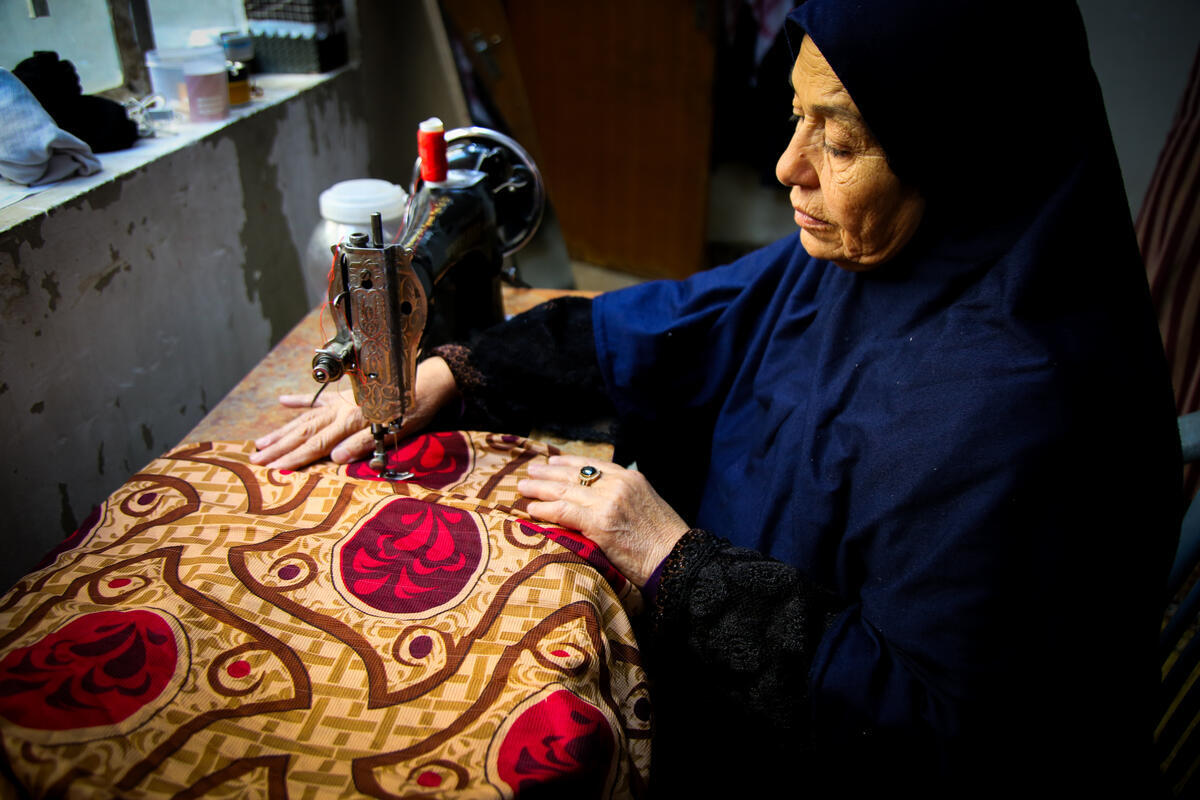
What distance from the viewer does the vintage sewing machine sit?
1074mm

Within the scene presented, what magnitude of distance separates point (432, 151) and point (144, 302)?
637 mm

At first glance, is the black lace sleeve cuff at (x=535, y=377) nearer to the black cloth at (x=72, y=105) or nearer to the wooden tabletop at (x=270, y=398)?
the wooden tabletop at (x=270, y=398)

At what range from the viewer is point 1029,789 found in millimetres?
911

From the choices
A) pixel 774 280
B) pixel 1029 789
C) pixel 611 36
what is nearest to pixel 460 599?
pixel 1029 789

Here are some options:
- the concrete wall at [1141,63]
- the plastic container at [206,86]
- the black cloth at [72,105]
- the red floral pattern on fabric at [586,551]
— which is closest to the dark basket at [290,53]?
the plastic container at [206,86]

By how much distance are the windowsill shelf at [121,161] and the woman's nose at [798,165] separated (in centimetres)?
111

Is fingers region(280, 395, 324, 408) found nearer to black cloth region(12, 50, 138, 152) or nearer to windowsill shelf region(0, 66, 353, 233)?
windowsill shelf region(0, 66, 353, 233)

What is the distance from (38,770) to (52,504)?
79cm

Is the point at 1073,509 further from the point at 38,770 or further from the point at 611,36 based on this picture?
the point at 611,36

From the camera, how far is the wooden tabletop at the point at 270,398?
1358mm

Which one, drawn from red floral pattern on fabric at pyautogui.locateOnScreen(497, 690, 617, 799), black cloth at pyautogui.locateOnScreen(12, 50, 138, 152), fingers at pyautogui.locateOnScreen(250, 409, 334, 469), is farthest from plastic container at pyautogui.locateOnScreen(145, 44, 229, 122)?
red floral pattern on fabric at pyautogui.locateOnScreen(497, 690, 617, 799)

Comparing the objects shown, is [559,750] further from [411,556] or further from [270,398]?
[270,398]

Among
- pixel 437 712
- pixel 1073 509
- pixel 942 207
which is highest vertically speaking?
pixel 942 207

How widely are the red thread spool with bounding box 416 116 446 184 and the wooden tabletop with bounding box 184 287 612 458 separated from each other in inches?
12.6
